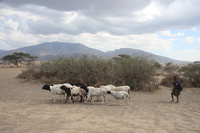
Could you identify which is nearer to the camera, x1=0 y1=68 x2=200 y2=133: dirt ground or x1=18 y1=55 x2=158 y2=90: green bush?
x1=0 y1=68 x2=200 y2=133: dirt ground

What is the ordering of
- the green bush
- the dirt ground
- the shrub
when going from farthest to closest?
the shrub, the green bush, the dirt ground

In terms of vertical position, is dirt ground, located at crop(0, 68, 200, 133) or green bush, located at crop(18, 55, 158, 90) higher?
green bush, located at crop(18, 55, 158, 90)

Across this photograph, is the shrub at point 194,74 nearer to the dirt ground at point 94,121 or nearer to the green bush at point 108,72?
the green bush at point 108,72

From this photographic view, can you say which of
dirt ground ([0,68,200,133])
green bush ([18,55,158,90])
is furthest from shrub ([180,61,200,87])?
dirt ground ([0,68,200,133])

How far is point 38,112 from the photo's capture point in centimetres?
645

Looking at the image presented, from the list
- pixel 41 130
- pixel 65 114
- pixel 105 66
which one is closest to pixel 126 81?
pixel 105 66

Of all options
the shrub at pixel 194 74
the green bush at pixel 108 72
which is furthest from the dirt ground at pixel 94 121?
the shrub at pixel 194 74

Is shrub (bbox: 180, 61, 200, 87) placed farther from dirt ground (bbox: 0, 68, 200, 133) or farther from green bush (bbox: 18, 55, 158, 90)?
dirt ground (bbox: 0, 68, 200, 133)

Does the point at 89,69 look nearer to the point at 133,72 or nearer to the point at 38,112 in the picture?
the point at 133,72

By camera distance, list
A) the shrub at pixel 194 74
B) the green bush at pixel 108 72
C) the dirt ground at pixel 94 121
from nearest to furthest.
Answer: the dirt ground at pixel 94 121, the green bush at pixel 108 72, the shrub at pixel 194 74

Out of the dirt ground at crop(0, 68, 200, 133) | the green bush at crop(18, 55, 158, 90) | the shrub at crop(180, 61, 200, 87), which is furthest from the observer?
the shrub at crop(180, 61, 200, 87)

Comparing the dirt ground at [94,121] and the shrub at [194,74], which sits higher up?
the shrub at [194,74]

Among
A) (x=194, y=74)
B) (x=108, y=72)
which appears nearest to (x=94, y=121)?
(x=108, y=72)

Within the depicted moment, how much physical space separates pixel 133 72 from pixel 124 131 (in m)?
9.82
